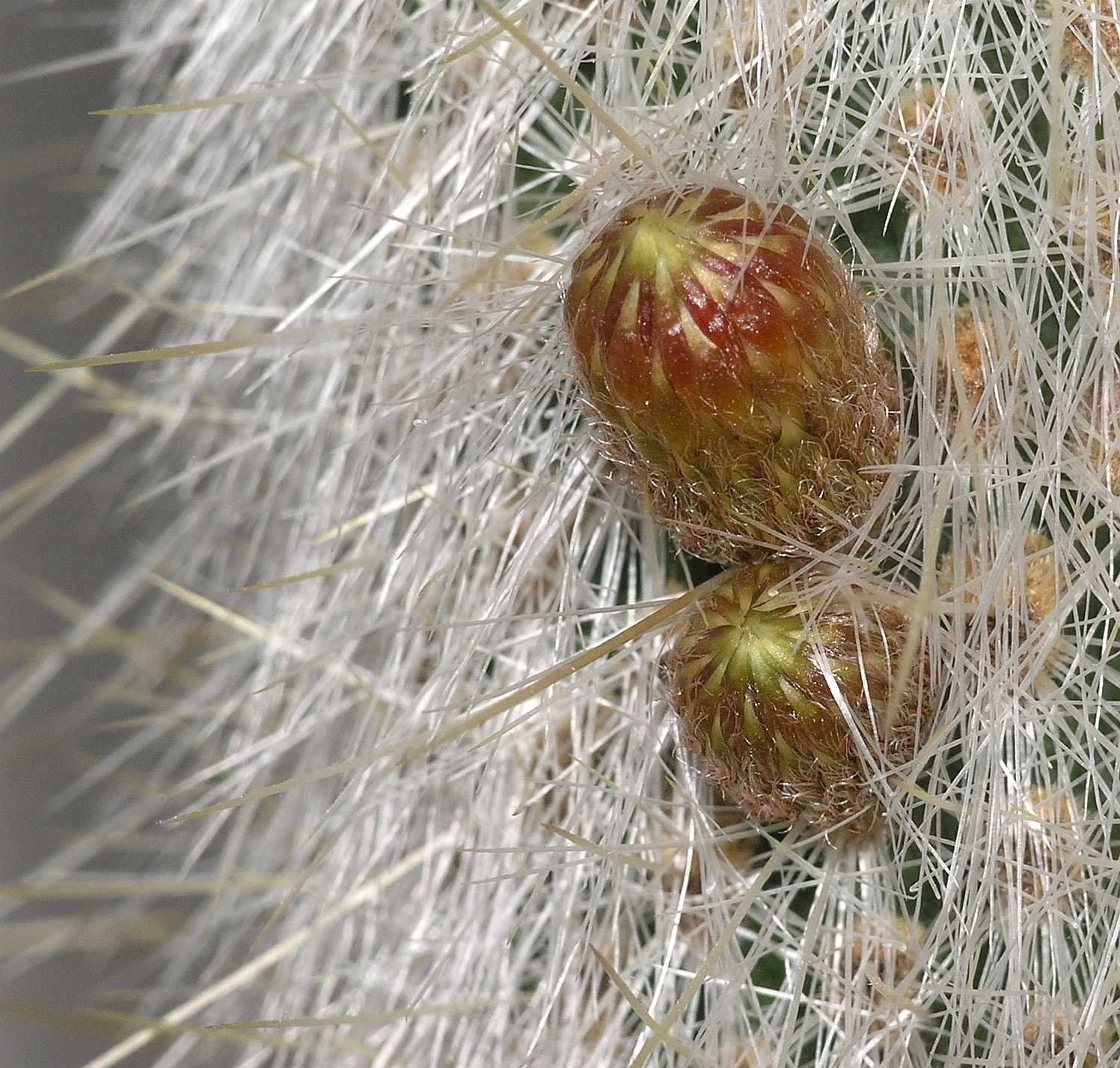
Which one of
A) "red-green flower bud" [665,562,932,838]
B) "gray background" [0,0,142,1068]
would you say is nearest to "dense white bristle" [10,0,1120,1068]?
"red-green flower bud" [665,562,932,838]

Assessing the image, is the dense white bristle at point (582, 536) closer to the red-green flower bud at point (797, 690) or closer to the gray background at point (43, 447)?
the red-green flower bud at point (797, 690)

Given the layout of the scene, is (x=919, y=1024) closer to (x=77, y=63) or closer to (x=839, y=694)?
(x=839, y=694)

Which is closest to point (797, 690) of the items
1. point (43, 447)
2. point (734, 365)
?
point (734, 365)

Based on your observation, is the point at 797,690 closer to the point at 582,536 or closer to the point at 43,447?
the point at 582,536

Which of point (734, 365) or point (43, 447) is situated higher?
point (734, 365)

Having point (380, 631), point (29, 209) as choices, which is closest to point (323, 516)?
point (380, 631)

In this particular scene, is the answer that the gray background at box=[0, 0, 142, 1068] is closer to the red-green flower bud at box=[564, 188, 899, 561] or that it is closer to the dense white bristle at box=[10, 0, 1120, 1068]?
the dense white bristle at box=[10, 0, 1120, 1068]

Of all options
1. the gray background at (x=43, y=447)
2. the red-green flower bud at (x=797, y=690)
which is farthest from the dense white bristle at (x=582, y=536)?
the gray background at (x=43, y=447)
